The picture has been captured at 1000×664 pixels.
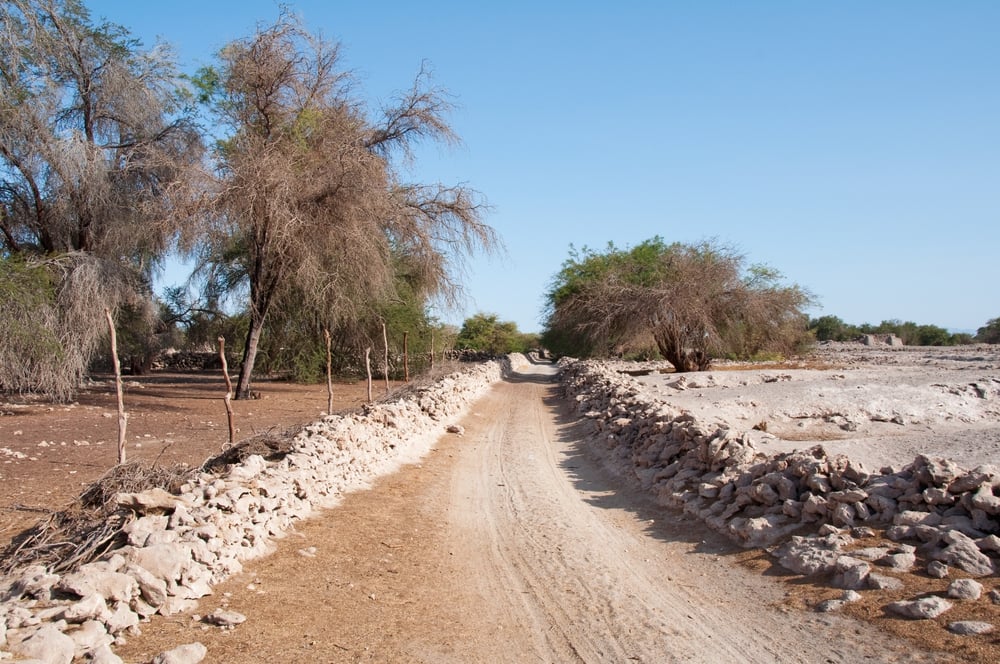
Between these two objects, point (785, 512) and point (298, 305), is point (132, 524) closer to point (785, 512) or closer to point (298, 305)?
point (785, 512)

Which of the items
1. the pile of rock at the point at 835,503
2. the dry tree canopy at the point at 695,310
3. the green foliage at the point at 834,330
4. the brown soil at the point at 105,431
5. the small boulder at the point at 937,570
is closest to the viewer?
the small boulder at the point at 937,570

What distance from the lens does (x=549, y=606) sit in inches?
217

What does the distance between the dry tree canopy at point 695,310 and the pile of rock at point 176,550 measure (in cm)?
2231

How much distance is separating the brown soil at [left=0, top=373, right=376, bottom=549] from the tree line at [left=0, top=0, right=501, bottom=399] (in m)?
1.27

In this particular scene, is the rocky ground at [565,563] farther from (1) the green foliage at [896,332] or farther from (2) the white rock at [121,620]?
(1) the green foliage at [896,332]

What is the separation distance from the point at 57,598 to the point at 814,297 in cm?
3222

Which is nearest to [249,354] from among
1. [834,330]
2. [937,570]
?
[937,570]

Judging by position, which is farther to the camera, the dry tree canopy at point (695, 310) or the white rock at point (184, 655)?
the dry tree canopy at point (695, 310)

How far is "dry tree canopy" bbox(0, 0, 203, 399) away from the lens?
53.1 ft

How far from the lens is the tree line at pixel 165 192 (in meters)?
16.5

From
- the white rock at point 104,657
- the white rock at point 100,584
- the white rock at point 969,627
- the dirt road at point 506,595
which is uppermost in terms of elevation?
the white rock at point 100,584

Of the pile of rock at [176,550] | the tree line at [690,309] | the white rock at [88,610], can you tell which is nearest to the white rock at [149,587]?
the pile of rock at [176,550]

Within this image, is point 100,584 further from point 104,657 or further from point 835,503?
point 835,503

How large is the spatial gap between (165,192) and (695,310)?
2060 centimetres
